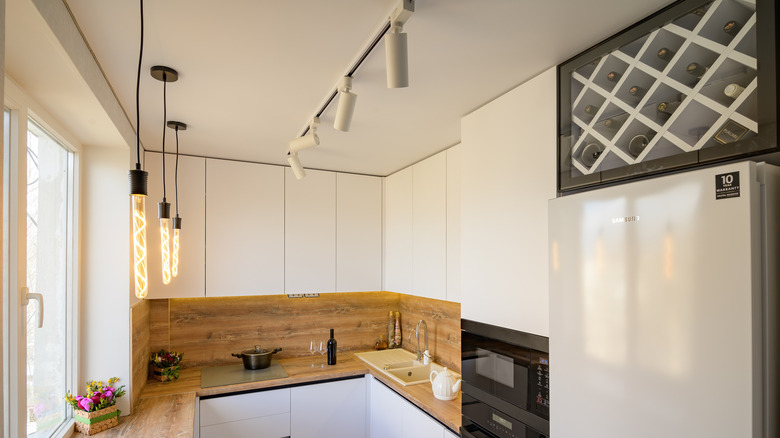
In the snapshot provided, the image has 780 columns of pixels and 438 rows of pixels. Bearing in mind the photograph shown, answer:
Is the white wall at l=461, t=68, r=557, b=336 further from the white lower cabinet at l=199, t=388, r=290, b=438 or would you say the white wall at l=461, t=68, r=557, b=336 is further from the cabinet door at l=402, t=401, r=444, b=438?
the white lower cabinet at l=199, t=388, r=290, b=438

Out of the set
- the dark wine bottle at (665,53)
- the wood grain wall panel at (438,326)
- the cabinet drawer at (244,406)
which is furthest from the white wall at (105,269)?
the dark wine bottle at (665,53)

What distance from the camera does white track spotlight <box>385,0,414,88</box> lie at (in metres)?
1.13

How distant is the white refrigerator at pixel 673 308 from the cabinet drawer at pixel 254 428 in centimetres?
224

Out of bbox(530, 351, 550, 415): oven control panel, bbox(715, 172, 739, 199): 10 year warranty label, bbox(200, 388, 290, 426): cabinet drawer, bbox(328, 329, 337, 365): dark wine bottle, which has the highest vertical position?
bbox(715, 172, 739, 199): 10 year warranty label

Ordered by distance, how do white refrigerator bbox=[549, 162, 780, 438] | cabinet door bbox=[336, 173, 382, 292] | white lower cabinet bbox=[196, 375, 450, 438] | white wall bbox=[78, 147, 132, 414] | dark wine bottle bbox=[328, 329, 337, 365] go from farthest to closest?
cabinet door bbox=[336, 173, 382, 292] → dark wine bottle bbox=[328, 329, 337, 365] → white lower cabinet bbox=[196, 375, 450, 438] → white wall bbox=[78, 147, 132, 414] → white refrigerator bbox=[549, 162, 780, 438]

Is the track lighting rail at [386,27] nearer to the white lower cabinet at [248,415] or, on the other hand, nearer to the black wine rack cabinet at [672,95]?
the black wine rack cabinet at [672,95]

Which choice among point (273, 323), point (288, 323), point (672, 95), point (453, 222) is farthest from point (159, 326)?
point (672, 95)

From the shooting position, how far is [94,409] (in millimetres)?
2090

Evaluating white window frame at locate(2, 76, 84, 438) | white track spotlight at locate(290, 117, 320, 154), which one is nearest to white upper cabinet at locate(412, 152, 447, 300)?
white track spotlight at locate(290, 117, 320, 154)

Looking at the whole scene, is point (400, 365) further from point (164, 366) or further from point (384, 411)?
point (164, 366)

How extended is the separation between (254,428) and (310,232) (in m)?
1.41

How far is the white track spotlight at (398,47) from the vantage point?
1.13 m

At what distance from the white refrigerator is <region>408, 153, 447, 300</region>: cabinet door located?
1.52 metres

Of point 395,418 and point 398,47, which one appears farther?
point 395,418
